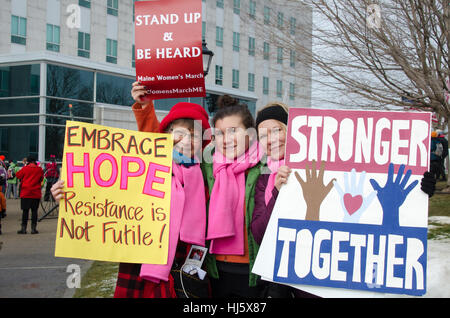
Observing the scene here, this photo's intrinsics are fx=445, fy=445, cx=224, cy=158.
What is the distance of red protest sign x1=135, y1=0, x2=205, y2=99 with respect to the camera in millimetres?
2699

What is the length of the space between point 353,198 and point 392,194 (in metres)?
0.21

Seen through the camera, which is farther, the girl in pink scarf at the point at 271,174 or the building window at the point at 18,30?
the building window at the point at 18,30

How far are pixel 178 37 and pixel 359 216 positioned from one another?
1496mm

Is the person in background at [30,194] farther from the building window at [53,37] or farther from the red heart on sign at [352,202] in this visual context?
the building window at [53,37]

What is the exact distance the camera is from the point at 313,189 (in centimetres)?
254

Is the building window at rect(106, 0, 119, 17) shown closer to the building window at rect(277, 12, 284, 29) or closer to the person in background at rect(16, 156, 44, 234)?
the person in background at rect(16, 156, 44, 234)

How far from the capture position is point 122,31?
2820 cm

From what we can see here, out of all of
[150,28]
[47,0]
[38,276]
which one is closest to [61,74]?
[47,0]

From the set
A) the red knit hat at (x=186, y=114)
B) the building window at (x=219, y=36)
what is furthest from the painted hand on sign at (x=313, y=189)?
the building window at (x=219, y=36)

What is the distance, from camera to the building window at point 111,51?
91.4 feet

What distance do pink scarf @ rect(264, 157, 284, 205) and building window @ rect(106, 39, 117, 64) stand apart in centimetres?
2706

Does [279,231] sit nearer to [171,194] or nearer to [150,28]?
[171,194]

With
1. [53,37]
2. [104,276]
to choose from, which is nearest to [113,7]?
[53,37]

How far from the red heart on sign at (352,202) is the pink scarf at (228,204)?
1.86ft
